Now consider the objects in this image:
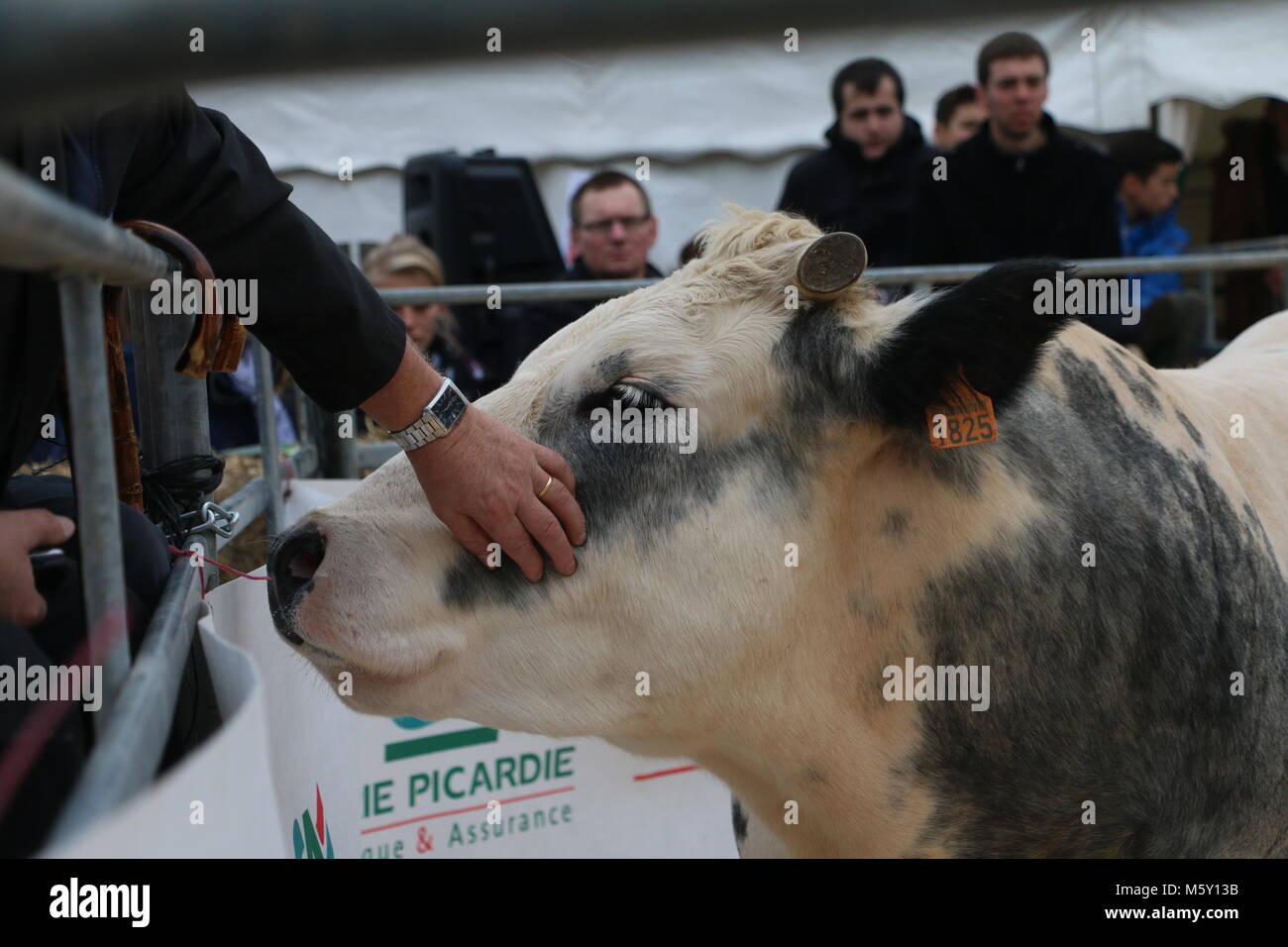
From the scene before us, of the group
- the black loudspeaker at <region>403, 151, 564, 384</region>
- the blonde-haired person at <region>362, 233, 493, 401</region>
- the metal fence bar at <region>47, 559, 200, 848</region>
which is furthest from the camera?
the black loudspeaker at <region>403, 151, 564, 384</region>

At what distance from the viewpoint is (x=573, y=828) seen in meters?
3.73

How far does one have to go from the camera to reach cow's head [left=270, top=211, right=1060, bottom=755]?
1876mm

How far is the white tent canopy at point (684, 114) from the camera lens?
7434 millimetres

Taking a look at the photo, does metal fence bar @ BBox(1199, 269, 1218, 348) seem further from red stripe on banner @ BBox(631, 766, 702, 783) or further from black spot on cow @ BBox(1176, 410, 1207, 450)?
black spot on cow @ BBox(1176, 410, 1207, 450)

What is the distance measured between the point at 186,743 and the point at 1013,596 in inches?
50.3

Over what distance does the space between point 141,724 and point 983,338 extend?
1304 mm

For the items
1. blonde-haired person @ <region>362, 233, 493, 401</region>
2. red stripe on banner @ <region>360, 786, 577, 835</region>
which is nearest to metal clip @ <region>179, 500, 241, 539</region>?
red stripe on banner @ <region>360, 786, 577, 835</region>

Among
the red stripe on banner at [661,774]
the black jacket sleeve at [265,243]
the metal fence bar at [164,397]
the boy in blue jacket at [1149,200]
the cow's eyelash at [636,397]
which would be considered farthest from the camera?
the boy in blue jacket at [1149,200]

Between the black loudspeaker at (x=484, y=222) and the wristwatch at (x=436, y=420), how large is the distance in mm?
4820

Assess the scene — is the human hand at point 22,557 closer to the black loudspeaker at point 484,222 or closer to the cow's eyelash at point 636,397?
the cow's eyelash at point 636,397

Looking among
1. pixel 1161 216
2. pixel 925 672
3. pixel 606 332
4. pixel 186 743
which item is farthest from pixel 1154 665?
pixel 1161 216

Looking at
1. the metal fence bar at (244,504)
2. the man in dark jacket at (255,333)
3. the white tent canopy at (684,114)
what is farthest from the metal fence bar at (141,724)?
the white tent canopy at (684,114)

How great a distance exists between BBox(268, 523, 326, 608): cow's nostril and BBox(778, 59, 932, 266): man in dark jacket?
380 centimetres
